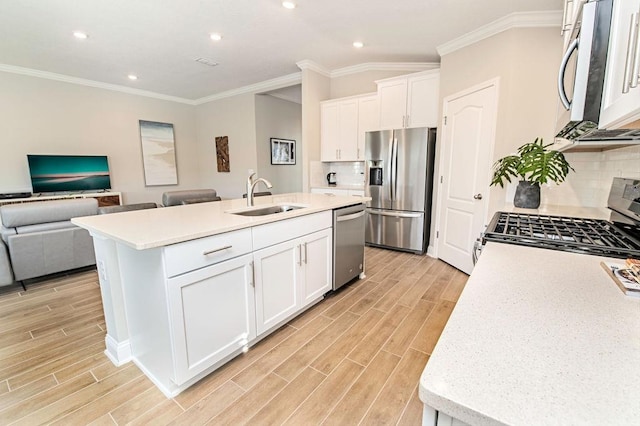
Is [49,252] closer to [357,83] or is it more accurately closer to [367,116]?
[367,116]

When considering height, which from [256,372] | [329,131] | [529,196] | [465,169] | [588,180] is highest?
[329,131]

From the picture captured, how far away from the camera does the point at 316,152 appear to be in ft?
16.1

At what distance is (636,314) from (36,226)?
4298mm

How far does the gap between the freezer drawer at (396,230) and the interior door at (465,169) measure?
0.29 meters

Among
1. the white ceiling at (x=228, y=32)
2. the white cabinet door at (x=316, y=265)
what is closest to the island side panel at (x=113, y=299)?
the white cabinet door at (x=316, y=265)

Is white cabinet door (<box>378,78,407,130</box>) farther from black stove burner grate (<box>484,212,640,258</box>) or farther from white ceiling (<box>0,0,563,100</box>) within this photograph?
black stove burner grate (<box>484,212,640,258</box>)

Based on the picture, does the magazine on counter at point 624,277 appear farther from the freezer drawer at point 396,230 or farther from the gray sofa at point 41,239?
the gray sofa at point 41,239

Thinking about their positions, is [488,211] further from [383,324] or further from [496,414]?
[496,414]

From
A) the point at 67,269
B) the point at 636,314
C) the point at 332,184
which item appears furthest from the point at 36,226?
the point at 636,314

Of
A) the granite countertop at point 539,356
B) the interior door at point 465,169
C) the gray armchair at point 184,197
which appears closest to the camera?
the granite countertop at point 539,356

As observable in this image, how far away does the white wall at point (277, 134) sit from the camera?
6176 mm

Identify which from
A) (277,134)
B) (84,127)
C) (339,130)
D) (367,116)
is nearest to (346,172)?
(339,130)

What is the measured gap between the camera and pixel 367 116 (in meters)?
4.48

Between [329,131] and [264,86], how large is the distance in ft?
6.01
